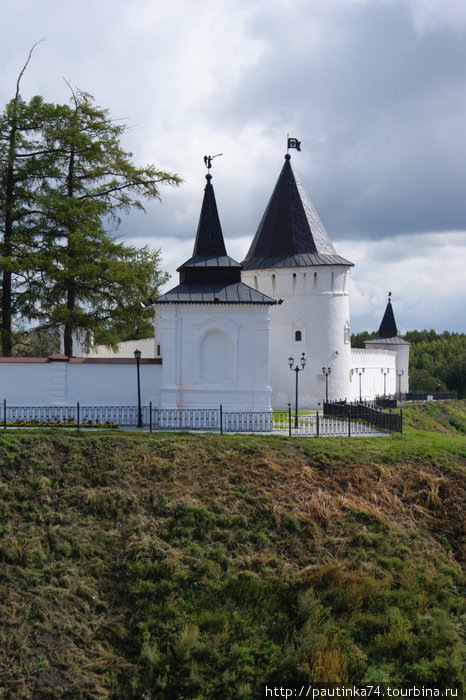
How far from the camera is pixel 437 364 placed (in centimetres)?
7962

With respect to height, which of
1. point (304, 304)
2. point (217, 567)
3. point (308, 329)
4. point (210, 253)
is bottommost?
point (217, 567)

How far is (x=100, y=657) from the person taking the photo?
10.3 m

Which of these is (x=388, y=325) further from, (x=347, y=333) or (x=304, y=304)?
(x=304, y=304)

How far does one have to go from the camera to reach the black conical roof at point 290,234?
3020 cm

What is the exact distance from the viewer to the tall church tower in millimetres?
29734

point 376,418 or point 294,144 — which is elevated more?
point 294,144

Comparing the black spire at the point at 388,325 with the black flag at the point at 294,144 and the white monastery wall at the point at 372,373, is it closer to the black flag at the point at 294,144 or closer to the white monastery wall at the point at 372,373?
the white monastery wall at the point at 372,373

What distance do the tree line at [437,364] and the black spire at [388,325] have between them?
10.2m

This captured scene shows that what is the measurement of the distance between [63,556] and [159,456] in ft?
14.0

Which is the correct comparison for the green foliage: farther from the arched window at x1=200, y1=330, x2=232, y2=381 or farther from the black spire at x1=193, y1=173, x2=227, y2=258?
the arched window at x1=200, y1=330, x2=232, y2=381

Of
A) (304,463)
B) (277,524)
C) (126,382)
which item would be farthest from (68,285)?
(277,524)

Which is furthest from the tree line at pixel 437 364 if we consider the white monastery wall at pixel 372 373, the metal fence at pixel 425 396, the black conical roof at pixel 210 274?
the black conical roof at pixel 210 274

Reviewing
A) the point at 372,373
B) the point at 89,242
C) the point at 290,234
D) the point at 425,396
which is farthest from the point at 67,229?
the point at 425,396

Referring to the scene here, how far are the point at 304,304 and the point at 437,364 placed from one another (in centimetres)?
5486
